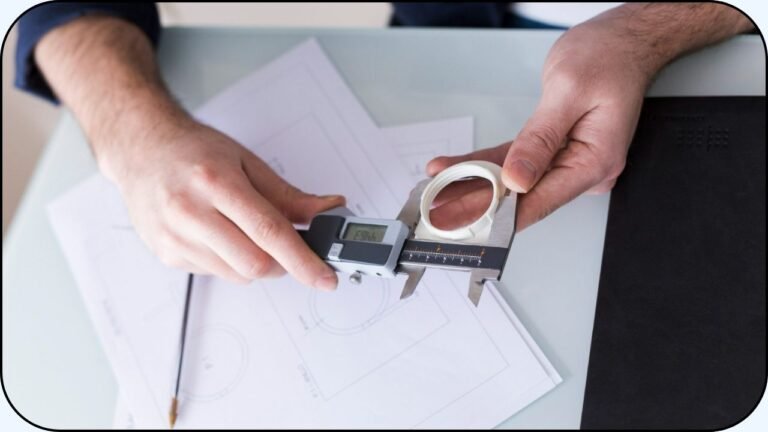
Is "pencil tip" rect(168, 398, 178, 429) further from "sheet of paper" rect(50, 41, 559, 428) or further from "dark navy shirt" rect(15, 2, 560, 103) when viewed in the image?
"dark navy shirt" rect(15, 2, 560, 103)

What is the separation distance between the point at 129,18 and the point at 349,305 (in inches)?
23.9

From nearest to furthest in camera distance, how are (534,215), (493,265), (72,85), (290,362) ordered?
(493,265) → (534,215) → (290,362) → (72,85)

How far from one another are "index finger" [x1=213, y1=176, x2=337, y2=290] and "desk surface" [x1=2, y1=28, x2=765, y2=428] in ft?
0.63

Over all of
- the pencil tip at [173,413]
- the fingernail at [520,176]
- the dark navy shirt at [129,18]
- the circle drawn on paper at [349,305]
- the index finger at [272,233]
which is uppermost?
the fingernail at [520,176]

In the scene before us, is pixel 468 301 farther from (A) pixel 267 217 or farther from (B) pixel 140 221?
(B) pixel 140 221

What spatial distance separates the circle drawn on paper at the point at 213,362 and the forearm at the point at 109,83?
0.84ft

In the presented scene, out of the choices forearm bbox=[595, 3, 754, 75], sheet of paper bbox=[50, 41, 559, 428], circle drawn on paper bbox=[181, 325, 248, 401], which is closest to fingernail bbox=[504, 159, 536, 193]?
sheet of paper bbox=[50, 41, 559, 428]

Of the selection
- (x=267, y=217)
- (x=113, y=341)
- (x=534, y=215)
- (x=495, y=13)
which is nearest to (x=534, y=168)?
(x=534, y=215)

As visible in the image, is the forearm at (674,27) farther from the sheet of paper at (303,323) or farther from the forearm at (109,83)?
the forearm at (109,83)

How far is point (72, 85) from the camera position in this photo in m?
0.96

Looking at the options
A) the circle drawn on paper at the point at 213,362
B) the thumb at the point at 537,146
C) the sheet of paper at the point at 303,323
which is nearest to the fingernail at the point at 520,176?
the thumb at the point at 537,146

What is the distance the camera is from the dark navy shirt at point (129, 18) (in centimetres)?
96

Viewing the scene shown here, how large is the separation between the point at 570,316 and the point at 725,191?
0.20 meters

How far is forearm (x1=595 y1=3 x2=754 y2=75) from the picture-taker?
2.36ft
